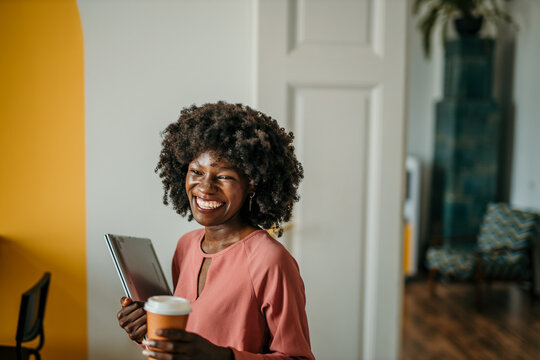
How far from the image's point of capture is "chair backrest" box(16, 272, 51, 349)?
6.11 feet

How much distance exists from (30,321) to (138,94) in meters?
0.99

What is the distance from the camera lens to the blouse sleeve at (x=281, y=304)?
1058 millimetres

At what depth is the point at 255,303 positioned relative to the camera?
3.58 ft

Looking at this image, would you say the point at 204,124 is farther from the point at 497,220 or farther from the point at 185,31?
the point at 497,220

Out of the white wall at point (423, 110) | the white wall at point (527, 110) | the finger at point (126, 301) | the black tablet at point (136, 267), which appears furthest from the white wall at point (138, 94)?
the white wall at point (423, 110)

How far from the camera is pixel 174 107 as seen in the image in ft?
7.59

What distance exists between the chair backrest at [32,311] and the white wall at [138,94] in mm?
238

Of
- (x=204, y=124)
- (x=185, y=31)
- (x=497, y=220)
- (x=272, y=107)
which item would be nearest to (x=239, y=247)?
(x=204, y=124)

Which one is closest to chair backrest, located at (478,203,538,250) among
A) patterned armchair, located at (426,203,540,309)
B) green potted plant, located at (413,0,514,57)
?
patterned armchair, located at (426,203,540,309)

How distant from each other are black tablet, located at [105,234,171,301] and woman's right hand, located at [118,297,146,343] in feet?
0.08

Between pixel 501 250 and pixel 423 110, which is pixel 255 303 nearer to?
pixel 501 250

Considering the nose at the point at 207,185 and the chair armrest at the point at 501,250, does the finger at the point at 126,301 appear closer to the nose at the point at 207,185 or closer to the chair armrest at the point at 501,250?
the nose at the point at 207,185

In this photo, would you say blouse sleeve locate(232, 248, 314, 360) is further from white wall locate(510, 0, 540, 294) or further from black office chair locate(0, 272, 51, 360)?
white wall locate(510, 0, 540, 294)

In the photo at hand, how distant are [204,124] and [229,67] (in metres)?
1.22
